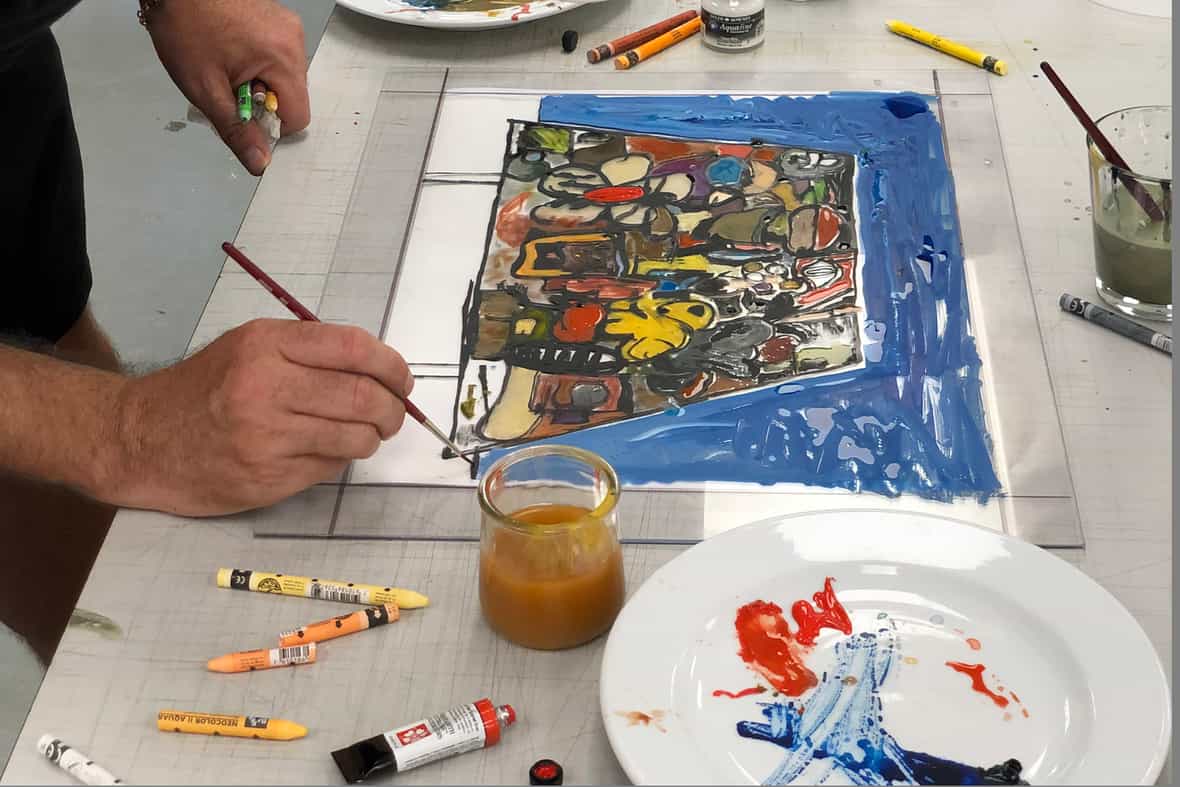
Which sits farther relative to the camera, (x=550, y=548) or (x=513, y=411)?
(x=513, y=411)

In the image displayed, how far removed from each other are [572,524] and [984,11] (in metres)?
1.18

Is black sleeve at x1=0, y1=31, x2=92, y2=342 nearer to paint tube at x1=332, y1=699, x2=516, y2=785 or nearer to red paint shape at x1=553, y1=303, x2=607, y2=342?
red paint shape at x1=553, y1=303, x2=607, y2=342

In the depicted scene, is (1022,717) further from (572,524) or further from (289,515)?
(289,515)

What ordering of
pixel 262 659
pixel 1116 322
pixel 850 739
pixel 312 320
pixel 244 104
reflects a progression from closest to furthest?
1. pixel 850 739
2. pixel 262 659
3. pixel 312 320
4. pixel 1116 322
5. pixel 244 104

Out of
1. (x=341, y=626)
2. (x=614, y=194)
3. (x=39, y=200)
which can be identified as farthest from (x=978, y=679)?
(x=39, y=200)

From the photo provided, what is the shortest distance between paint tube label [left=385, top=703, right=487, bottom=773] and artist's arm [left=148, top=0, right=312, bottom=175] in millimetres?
831

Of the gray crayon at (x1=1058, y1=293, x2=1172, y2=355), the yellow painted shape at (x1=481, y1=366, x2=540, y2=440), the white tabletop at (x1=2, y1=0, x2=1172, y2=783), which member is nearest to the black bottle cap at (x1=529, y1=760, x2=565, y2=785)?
the white tabletop at (x1=2, y1=0, x2=1172, y2=783)

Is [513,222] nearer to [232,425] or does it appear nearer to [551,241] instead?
[551,241]

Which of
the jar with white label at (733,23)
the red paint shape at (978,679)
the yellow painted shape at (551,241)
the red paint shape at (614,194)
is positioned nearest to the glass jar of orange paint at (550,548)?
the red paint shape at (978,679)

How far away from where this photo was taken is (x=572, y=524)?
2.93 ft

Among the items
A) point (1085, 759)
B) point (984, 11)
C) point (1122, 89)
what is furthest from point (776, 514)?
point (984, 11)

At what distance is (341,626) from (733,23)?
101cm

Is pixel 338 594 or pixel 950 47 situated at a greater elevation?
pixel 950 47

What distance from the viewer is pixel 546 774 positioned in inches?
33.2
